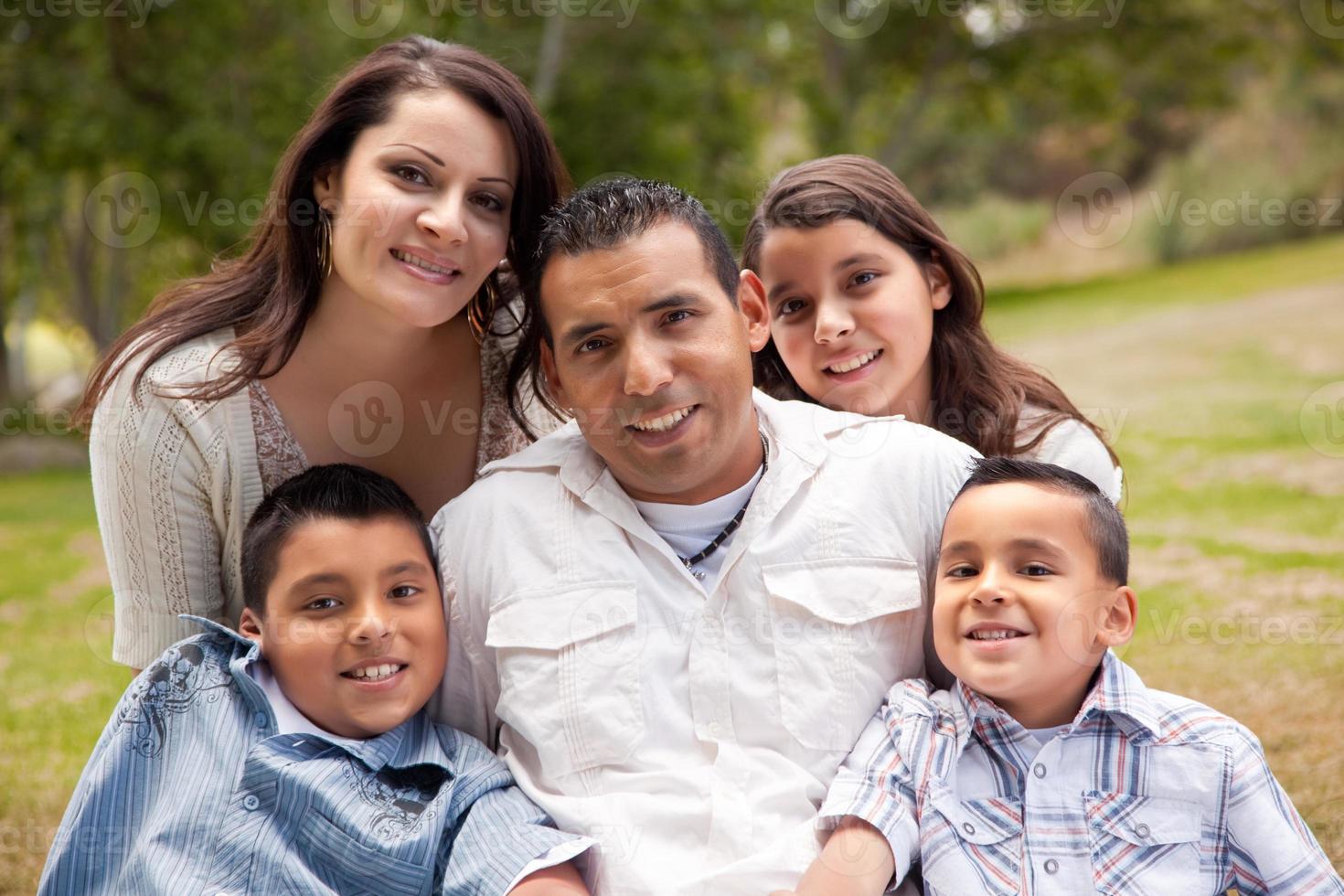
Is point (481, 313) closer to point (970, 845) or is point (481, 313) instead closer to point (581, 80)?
point (970, 845)

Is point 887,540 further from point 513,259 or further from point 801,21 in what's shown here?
point 801,21

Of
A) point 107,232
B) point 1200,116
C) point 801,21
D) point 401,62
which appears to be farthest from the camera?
point 1200,116

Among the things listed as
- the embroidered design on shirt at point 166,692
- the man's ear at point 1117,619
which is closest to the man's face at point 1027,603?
the man's ear at point 1117,619

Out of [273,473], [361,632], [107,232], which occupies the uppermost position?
[107,232]

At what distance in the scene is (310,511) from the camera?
2.73m

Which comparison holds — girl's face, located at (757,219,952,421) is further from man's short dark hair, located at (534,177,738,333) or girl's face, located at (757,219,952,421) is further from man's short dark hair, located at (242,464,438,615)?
man's short dark hair, located at (242,464,438,615)

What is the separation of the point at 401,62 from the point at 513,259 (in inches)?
22.2

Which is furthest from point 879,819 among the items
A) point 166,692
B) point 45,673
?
point 45,673

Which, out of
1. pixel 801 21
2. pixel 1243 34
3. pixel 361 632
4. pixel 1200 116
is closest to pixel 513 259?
pixel 361 632

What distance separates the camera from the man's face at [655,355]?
255 centimetres

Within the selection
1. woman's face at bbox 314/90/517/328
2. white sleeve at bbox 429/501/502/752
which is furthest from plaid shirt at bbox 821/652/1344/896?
woman's face at bbox 314/90/517/328

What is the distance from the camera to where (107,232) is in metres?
17.1

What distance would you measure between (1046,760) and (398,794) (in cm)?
131

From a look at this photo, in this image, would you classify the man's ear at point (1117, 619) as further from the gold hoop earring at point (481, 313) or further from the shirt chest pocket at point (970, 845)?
the gold hoop earring at point (481, 313)
